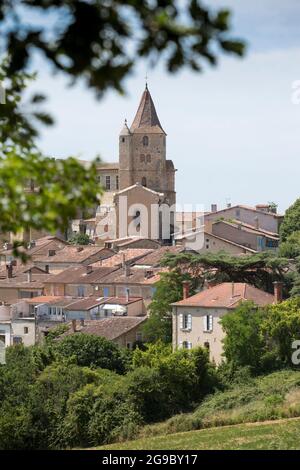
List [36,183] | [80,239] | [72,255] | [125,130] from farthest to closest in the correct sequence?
[125,130] → [80,239] → [72,255] → [36,183]

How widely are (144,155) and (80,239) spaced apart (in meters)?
15.4

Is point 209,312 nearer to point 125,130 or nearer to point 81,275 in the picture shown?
point 81,275

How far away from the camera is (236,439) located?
25078 millimetres

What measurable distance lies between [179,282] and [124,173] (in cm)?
5223

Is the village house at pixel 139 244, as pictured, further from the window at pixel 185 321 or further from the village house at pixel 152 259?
the window at pixel 185 321

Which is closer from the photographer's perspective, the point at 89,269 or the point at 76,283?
the point at 76,283

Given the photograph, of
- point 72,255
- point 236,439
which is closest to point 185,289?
point 236,439

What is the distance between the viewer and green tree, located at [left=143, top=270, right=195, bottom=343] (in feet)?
145

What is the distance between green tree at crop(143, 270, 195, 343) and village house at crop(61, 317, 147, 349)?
0.68 m

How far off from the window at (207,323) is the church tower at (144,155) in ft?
185

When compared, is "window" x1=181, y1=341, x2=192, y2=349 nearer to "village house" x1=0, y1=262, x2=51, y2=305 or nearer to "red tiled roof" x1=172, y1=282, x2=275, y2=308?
"red tiled roof" x1=172, y1=282, x2=275, y2=308

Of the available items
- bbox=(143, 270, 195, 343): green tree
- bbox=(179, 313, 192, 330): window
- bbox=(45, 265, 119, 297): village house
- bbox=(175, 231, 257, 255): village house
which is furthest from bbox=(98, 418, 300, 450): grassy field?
bbox=(175, 231, 257, 255): village house

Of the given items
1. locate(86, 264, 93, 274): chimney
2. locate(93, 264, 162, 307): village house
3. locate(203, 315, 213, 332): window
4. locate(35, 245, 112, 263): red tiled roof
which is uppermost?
locate(35, 245, 112, 263): red tiled roof

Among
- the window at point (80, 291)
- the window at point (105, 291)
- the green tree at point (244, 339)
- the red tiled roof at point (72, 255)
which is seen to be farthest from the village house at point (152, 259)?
the green tree at point (244, 339)
